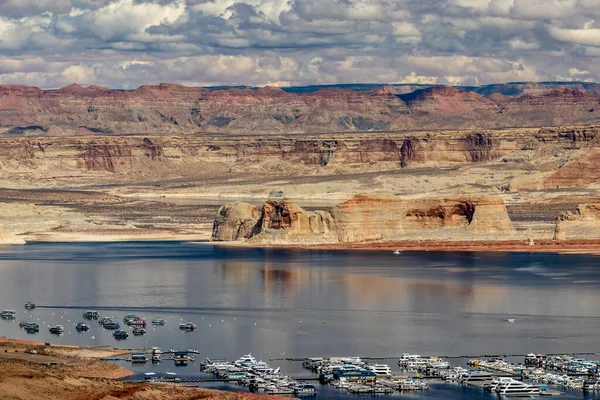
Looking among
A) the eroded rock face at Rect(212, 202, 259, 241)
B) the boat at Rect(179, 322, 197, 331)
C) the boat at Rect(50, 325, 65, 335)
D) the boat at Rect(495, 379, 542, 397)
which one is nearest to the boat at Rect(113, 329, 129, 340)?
the boat at Rect(50, 325, 65, 335)

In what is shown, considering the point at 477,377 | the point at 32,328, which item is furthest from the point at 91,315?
the point at 477,377

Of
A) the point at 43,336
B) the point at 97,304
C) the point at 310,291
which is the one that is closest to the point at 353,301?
the point at 310,291

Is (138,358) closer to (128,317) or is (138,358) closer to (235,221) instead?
(128,317)

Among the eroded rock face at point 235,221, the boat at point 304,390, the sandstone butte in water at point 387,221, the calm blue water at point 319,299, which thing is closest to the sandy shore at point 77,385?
the boat at point 304,390

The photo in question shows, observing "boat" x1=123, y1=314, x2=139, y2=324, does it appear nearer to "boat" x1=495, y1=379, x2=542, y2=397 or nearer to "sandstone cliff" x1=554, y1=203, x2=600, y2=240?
"boat" x1=495, y1=379, x2=542, y2=397

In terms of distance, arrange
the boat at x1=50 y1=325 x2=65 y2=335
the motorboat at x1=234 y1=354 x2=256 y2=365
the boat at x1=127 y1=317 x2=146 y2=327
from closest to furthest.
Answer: the motorboat at x1=234 y1=354 x2=256 y2=365
the boat at x1=50 y1=325 x2=65 y2=335
the boat at x1=127 y1=317 x2=146 y2=327
